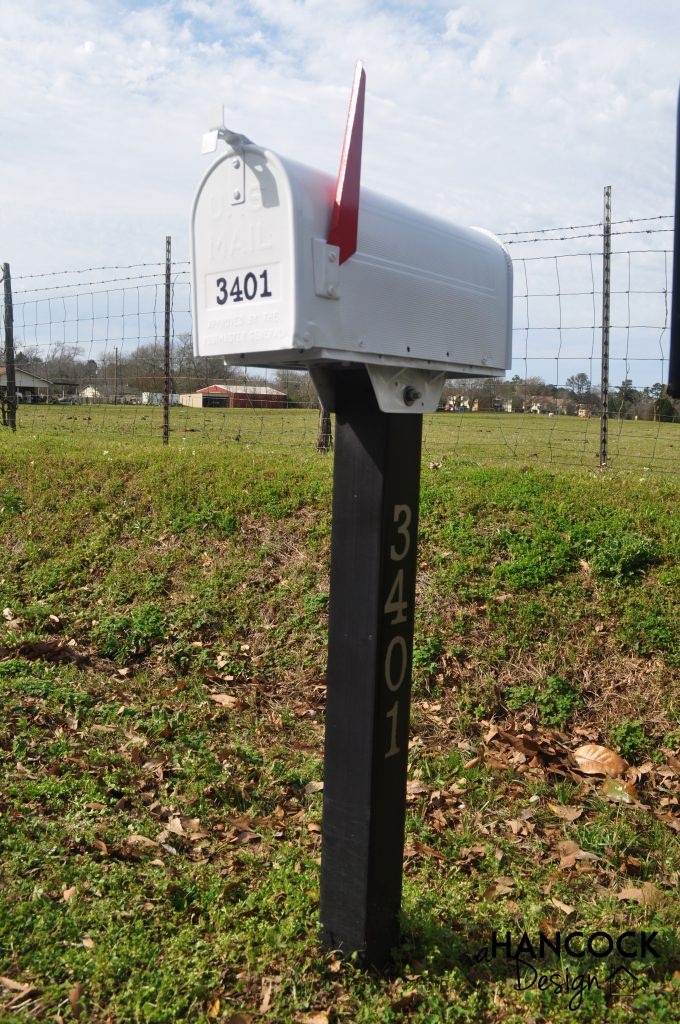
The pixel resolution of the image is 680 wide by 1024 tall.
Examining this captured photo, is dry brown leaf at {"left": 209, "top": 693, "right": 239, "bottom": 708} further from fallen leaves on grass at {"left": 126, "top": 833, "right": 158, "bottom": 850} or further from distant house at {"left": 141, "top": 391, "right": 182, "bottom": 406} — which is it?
distant house at {"left": 141, "top": 391, "right": 182, "bottom": 406}

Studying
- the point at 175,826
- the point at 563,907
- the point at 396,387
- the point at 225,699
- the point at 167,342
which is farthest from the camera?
the point at 167,342

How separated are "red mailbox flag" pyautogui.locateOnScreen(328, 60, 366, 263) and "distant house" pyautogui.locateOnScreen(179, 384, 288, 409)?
24.1 feet

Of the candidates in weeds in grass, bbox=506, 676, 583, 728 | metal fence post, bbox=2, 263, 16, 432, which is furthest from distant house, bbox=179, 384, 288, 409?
weeds in grass, bbox=506, 676, 583, 728

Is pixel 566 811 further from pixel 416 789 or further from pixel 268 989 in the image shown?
pixel 268 989

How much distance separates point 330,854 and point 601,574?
2861mm

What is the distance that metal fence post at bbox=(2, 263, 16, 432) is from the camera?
10883mm

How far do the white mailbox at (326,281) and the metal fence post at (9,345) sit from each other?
9.30 m

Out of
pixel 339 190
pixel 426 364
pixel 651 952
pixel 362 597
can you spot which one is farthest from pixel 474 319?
pixel 651 952

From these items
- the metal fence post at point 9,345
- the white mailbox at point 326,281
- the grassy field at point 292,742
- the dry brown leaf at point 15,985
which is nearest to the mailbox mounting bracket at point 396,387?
the white mailbox at point 326,281

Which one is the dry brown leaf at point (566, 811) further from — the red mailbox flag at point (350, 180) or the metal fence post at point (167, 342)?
the metal fence post at point (167, 342)

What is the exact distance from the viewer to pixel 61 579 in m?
5.93

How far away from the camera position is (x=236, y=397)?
405 inches

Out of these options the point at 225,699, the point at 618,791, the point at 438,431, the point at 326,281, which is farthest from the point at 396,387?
the point at 438,431

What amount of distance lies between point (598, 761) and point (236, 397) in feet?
23.9
